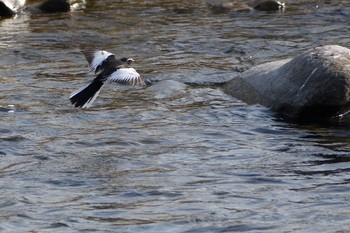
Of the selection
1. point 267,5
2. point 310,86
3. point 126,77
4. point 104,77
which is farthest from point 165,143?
point 267,5

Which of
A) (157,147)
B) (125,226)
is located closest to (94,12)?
(157,147)

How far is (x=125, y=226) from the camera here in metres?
5.62

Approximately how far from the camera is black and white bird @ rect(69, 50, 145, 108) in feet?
26.3

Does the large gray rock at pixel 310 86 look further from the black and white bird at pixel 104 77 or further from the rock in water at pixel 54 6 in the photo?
the rock in water at pixel 54 6

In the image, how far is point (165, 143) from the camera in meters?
7.68

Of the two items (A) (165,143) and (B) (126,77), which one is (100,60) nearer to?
(B) (126,77)

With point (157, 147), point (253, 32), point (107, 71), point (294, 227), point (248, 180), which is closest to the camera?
point (294, 227)

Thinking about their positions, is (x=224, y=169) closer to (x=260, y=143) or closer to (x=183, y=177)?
(x=183, y=177)

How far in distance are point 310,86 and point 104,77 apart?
181 centimetres

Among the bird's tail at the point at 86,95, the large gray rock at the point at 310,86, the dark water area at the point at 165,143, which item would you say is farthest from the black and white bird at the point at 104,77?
the large gray rock at the point at 310,86

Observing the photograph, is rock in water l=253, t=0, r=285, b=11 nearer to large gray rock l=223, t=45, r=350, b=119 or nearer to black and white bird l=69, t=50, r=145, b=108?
large gray rock l=223, t=45, r=350, b=119

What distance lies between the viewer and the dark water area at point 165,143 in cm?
585

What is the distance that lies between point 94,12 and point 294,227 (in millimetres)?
9415

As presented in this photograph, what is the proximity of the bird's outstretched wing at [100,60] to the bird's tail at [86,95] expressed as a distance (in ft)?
0.76
